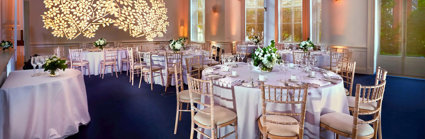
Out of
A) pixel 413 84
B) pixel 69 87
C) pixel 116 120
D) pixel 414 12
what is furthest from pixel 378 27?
pixel 69 87

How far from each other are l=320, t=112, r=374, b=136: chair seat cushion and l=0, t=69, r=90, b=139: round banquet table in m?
3.03

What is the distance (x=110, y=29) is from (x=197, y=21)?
4.19m

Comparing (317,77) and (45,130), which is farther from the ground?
(317,77)

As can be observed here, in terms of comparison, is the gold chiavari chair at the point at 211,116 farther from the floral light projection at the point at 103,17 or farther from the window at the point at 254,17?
the window at the point at 254,17

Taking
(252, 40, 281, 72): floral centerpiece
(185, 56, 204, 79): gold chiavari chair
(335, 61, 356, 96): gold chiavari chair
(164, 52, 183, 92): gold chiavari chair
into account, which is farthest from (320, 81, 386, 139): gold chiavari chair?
(164, 52, 183, 92): gold chiavari chair

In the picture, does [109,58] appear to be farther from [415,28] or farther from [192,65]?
[415,28]

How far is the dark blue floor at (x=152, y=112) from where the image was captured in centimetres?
352

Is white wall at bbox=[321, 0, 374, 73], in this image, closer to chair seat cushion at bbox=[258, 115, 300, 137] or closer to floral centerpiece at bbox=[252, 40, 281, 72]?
floral centerpiece at bbox=[252, 40, 281, 72]

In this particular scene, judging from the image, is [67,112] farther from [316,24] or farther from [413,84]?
[316,24]

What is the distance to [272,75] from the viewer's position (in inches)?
139

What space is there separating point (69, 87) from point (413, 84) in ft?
25.3

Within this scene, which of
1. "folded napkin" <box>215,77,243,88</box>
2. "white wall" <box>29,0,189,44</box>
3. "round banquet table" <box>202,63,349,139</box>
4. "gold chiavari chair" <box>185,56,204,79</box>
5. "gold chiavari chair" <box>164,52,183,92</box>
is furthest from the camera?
"white wall" <box>29,0,189,44</box>

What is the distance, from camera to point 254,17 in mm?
11859

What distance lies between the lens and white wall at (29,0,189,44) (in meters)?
9.00
